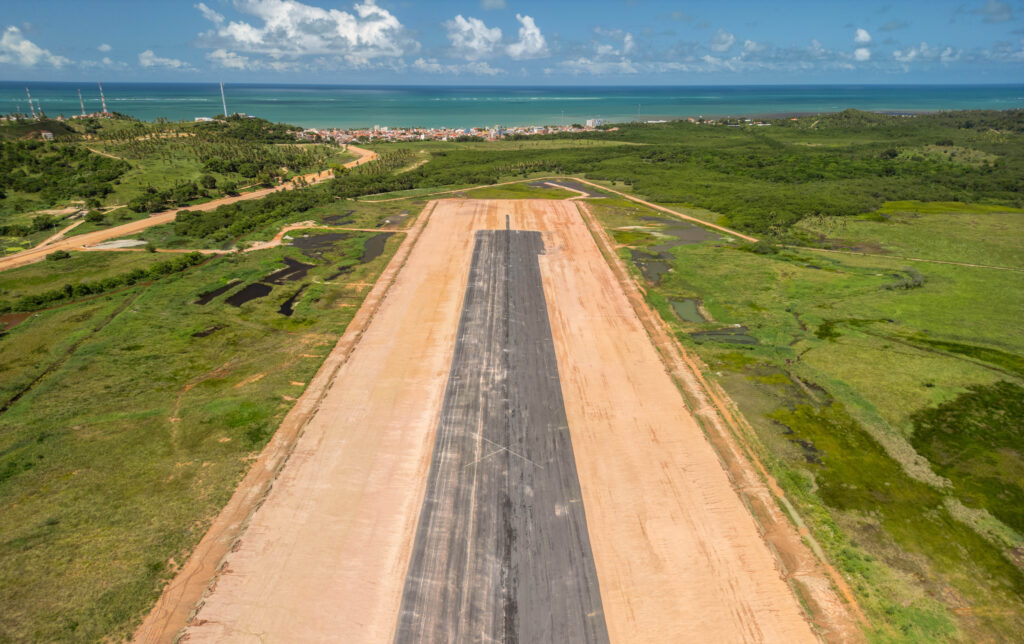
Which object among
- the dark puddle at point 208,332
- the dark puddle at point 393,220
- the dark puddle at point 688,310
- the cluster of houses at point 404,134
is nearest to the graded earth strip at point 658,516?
the dark puddle at point 688,310

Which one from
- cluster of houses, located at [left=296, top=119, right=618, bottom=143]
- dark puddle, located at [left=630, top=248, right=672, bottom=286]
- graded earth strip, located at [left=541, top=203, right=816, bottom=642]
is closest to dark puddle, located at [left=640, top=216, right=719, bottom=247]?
dark puddle, located at [left=630, top=248, right=672, bottom=286]

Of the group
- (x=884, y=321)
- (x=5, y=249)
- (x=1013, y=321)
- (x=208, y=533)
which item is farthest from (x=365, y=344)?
(x=1013, y=321)

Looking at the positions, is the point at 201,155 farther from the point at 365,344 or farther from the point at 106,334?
the point at 365,344

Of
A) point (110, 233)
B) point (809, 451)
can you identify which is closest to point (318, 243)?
point (110, 233)

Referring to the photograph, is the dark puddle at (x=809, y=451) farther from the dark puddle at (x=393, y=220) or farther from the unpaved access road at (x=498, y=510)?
the dark puddle at (x=393, y=220)

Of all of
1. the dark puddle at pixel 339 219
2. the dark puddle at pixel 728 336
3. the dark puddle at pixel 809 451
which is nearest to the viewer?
the dark puddle at pixel 809 451

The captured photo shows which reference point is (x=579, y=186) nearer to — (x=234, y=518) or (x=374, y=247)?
(x=374, y=247)
